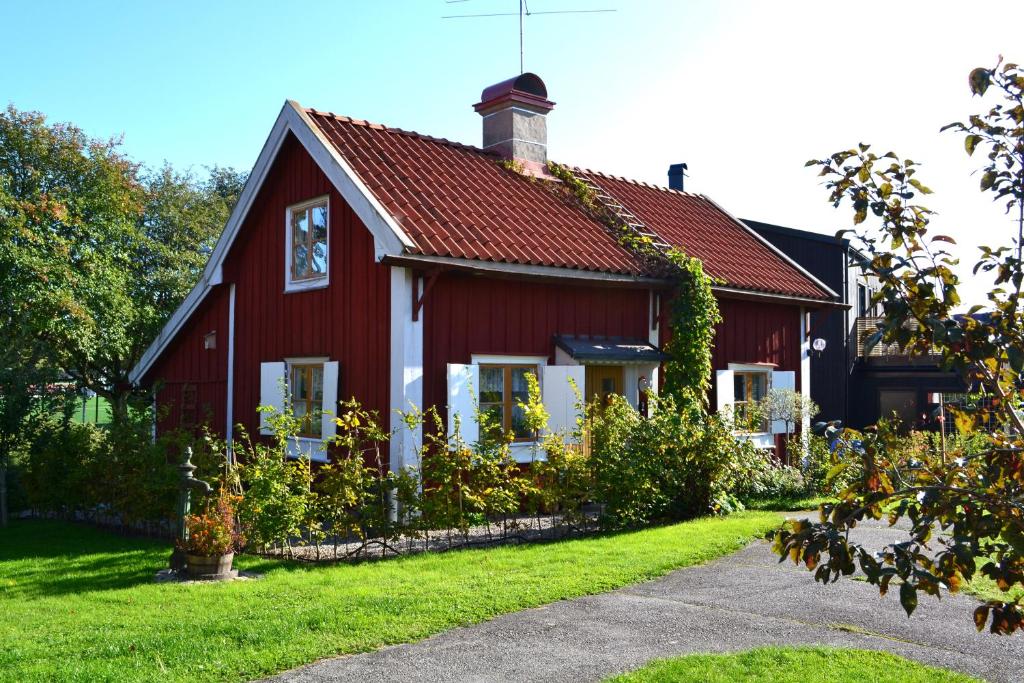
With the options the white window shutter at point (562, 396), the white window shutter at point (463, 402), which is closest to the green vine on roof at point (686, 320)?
the white window shutter at point (562, 396)

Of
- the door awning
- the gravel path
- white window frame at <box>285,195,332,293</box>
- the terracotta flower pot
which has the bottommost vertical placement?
the gravel path

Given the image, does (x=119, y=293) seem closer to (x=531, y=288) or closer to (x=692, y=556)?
(x=531, y=288)

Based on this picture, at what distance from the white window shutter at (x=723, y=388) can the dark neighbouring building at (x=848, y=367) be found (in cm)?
889

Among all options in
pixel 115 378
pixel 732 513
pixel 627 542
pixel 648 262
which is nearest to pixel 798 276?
pixel 648 262

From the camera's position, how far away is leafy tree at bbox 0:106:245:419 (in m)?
16.3

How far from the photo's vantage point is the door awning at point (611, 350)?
12.5 meters

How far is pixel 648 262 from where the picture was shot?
45.7 feet

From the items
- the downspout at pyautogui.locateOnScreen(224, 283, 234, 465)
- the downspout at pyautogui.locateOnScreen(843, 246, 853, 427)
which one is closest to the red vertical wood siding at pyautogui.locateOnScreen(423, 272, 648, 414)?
the downspout at pyautogui.locateOnScreen(224, 283, 234, 465)

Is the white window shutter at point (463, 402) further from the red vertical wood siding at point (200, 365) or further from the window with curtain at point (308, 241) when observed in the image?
the red vertical wood siding at point (200, 365)

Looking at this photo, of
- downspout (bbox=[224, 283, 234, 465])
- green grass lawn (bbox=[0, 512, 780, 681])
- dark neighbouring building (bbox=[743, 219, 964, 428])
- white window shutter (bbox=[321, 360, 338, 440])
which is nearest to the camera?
green grass lawn (bbox=[0, 512, 780, 681])

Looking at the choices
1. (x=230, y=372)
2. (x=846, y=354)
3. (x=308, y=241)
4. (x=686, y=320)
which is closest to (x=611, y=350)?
(x=686, y=320)

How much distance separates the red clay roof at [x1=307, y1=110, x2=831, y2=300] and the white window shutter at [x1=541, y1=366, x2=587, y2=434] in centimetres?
149

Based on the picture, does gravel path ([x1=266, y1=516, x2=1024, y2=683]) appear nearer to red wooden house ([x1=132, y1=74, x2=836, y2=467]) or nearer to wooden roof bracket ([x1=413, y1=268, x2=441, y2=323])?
red wooden house ([x1=132, y1=74, x2=836, y2=467])

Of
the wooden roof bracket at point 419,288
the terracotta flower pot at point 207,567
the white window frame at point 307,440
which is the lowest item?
the terracotta flower pot at point 207,567
